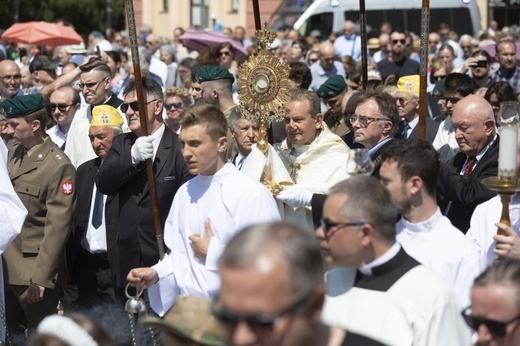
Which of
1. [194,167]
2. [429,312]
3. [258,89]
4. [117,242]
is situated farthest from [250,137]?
[429,312]

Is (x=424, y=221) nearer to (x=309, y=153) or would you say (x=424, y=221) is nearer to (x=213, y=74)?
(x=309, y=153)

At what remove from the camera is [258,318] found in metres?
2.54

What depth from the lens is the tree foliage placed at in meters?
38.4

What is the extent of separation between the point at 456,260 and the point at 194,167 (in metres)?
1.52

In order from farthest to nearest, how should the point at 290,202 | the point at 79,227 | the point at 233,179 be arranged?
the point at 79,227, the point at 290,202, the point at 233,179

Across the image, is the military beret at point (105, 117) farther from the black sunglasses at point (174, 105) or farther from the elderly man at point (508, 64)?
the elderly man at point (508, 64)

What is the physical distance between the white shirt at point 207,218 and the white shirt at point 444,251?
760 millimetres

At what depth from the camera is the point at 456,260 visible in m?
4.68

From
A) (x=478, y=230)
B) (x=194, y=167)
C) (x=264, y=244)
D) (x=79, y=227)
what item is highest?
(x=264, y=244)

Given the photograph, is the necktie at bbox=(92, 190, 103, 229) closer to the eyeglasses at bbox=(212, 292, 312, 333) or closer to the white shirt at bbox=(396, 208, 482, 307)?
the white shirt at bbox=(396, 208, 482, 307)

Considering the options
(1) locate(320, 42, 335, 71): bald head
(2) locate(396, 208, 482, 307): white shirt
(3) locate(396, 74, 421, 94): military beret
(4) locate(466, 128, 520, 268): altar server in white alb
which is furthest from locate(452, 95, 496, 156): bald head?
(1) locate(320, 42, 335, 71): bald head

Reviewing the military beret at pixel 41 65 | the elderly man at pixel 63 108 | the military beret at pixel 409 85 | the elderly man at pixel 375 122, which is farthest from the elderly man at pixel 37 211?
the military beret at pixel 41 65

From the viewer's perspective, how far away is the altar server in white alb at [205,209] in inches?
215

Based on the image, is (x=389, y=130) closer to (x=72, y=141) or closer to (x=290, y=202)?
(x=290, y=202)
